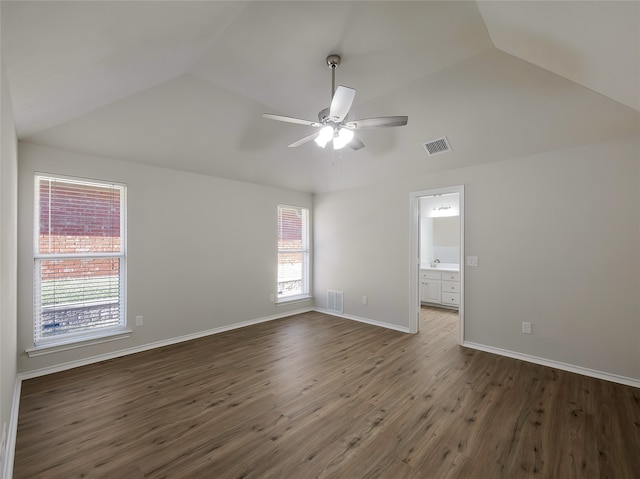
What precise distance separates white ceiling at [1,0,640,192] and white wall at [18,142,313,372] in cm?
29

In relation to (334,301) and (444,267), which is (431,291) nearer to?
(444,267)

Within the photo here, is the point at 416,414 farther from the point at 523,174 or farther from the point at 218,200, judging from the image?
the point at 218,200

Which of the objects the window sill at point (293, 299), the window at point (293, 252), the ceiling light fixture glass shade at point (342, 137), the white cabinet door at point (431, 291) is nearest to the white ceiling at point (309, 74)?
the ceiling light fixture glass shade at point (342, 137)

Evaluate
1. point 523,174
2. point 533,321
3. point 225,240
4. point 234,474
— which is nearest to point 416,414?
point 234,474

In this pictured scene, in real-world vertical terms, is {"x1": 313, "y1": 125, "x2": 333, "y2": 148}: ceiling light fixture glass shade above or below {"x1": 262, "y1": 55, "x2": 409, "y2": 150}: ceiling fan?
below

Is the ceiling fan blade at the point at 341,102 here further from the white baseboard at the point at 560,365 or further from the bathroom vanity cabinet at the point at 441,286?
the bathroom vanity cabinet at the point at 441,286

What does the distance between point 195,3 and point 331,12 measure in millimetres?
901

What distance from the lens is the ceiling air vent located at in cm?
368

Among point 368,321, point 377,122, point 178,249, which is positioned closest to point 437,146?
point 377,122

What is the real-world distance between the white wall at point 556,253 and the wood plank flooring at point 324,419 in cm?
37

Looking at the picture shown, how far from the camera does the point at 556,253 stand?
3.31m

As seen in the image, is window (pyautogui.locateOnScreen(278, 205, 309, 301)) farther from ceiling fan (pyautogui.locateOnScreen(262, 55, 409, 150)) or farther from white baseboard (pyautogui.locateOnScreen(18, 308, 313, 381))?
ceiling fan (pyautogui.locateOnScreen(262, 55, 409, 150))

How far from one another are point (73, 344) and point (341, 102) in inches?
150

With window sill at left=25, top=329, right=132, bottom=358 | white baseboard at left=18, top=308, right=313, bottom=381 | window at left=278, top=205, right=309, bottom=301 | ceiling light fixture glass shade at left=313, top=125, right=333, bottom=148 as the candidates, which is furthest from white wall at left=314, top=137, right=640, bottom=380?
window sill at left=25, top=329, right=132, bottom=358
